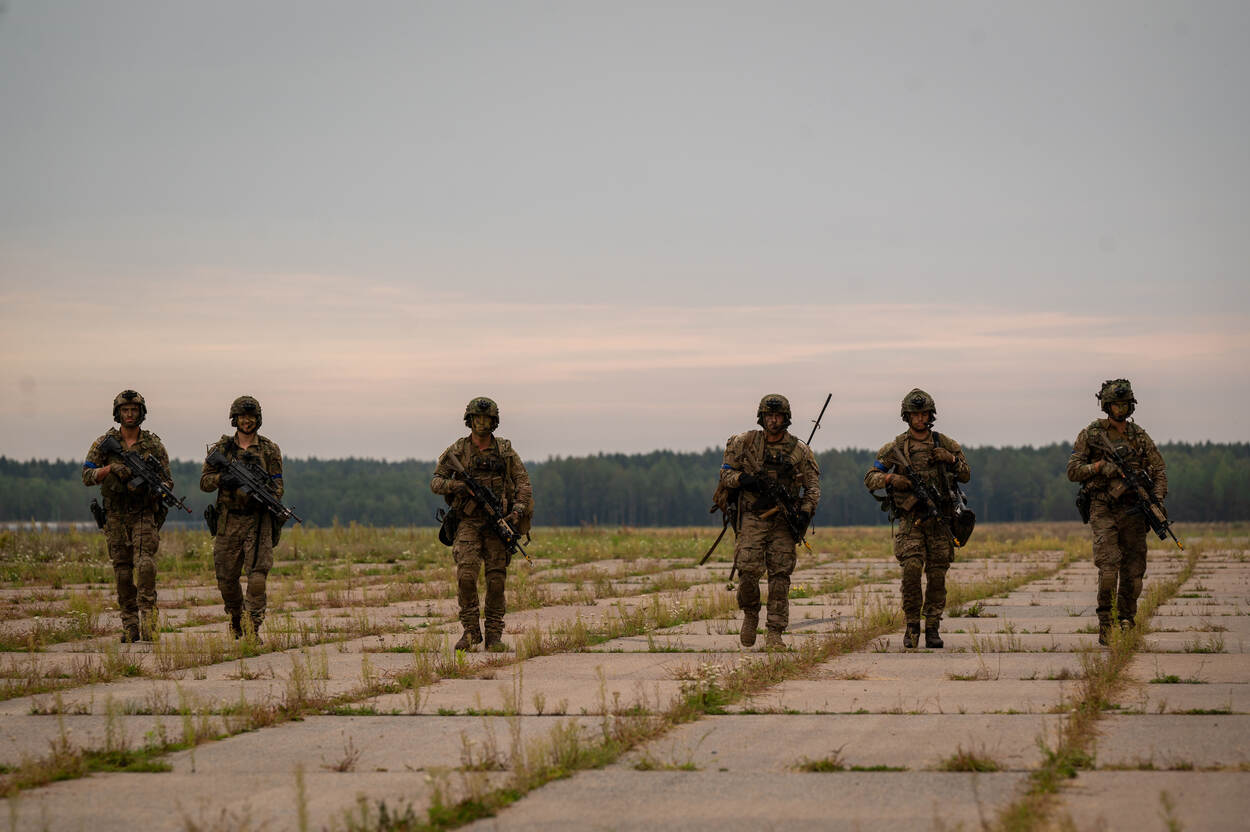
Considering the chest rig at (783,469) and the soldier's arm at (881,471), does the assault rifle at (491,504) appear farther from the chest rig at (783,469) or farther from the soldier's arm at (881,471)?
the soldier's arm at (881,471)

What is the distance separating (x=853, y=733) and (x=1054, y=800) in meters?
1.89

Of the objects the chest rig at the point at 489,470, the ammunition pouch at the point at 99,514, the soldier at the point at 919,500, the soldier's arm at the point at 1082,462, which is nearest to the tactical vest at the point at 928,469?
the soldier at the point at 919,500

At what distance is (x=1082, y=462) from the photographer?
1327cm

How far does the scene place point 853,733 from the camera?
7.89 metres

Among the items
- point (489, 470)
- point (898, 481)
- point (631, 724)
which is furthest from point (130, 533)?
point (631, 724)

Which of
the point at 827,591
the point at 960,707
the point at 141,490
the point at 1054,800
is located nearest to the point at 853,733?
the point at 960,707

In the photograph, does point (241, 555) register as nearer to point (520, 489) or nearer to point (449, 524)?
point (449, 524)

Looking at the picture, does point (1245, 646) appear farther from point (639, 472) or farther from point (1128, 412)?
point (639, 472)

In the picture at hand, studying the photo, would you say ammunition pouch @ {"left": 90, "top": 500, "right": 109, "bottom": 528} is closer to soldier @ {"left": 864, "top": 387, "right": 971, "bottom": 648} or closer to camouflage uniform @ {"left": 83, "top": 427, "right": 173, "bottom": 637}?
camouflage uniform @ {"left": 83, "top": 427, "right": 173, "bottom": 637}

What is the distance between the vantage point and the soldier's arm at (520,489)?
43.9ft

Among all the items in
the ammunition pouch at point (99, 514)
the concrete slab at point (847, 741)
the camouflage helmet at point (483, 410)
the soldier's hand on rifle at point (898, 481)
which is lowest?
the concrete slab at point (847, 741)

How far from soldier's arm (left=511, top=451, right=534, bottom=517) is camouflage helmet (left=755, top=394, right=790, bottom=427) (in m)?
2.36

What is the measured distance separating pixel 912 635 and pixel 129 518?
8209mm

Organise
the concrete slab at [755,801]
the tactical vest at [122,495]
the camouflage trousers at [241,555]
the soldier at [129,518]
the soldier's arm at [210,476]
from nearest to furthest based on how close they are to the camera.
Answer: the concrete slab at [755,801], the soldier's arm at [210,476], the camouflage trousers at [241,555], the soldier at [129,518], the tactical vest at [122,495]
